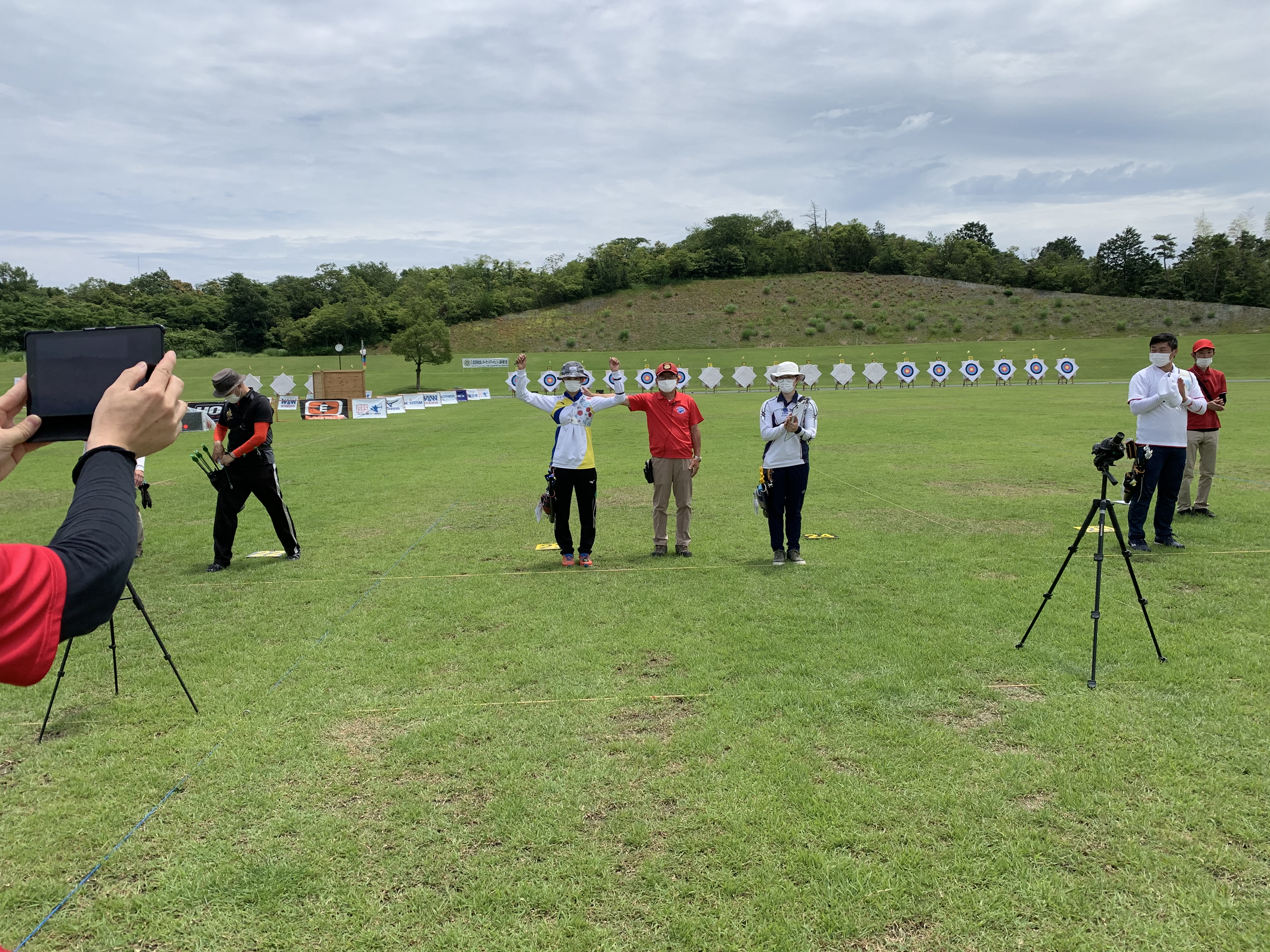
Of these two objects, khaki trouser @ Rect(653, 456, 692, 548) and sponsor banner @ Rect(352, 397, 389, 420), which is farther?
sponsor banner @ Rect(352, 397, 389, 420)

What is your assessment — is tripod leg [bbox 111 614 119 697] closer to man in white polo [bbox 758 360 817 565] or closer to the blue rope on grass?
the blue rope on grass

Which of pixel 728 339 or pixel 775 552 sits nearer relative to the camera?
pixel 775 552

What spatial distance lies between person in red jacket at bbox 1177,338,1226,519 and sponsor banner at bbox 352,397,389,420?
28.4 metres

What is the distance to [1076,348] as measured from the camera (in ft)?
201

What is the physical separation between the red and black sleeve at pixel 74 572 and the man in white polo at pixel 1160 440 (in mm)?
9998

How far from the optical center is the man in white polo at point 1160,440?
8914 millimetres

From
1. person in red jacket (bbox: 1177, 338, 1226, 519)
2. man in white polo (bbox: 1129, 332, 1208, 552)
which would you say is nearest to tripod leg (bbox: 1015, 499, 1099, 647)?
man in white polo (bbox: 1129, 332, 1208, 552)

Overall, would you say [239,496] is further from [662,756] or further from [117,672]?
[662,756]

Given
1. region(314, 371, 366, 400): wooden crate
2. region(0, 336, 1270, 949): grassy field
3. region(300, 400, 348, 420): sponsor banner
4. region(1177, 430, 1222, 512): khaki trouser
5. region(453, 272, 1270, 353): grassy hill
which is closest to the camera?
region(0, 336, 1270, 949): grassy field

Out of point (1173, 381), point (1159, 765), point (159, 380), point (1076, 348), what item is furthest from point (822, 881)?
point (1076, 348)

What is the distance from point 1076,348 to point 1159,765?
66.5m

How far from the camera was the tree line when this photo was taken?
7506 centimetres

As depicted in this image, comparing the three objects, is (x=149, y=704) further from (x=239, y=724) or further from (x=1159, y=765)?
(x=1159, y=765)

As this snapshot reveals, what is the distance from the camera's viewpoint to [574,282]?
298 feet
